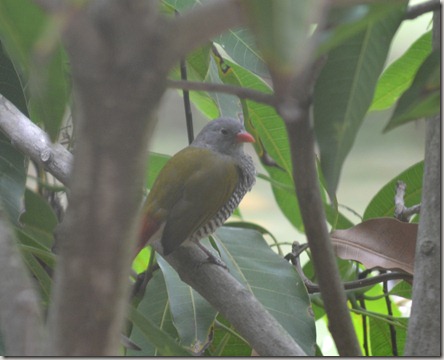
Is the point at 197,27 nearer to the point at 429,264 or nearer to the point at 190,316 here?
the point at 429,264

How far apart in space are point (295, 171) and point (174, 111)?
2.84 m

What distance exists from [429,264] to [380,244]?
44cm

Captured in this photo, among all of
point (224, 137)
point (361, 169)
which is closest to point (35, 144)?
point (224, 137)

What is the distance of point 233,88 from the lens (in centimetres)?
33

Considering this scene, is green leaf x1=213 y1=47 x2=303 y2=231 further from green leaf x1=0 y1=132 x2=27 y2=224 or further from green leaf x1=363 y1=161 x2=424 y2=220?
green leaf x1=0 y1=132 x2=27 y2=224

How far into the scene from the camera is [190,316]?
104 cm

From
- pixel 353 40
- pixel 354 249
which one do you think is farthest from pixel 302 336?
pixel 353 40

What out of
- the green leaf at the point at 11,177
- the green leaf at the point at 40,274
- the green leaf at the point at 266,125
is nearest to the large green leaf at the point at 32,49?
the green leaf at the point at 40,274

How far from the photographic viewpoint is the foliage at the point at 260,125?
1.25ft

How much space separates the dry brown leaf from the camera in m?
0.98

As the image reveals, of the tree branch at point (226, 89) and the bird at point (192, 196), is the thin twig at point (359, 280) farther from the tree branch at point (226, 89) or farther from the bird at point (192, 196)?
the tree branch at point (226, 89)

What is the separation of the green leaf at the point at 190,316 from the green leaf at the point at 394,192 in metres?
0.39

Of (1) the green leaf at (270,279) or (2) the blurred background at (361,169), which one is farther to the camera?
(2) the blurred background at (361,169)

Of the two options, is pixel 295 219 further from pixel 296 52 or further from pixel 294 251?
pixel 296 52
